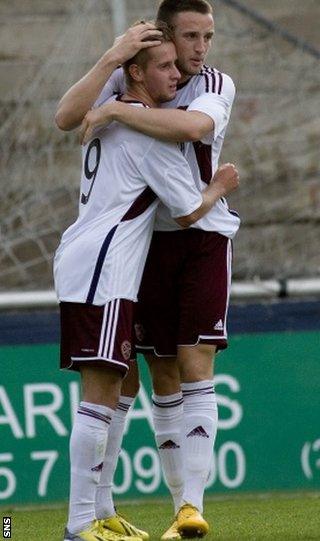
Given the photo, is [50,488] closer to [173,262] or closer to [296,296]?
[296,296]

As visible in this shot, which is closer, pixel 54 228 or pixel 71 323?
pixel 71 323

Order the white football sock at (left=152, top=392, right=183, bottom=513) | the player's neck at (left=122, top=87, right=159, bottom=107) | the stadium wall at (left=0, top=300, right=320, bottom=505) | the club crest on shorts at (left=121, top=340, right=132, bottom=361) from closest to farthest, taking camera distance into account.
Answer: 1. the club crest on shorts at (left=121, top=340, right=132, bottom=361)
2. the player's neck at (left=122, top=87, right=159, bottom=107)
3. the white football sock at (left=152, top=392, right=183, bottom=513)
4. the stadium wall at (left=0, top=300, right=320, bottom=505)

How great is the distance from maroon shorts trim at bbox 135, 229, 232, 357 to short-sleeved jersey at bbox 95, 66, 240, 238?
0.16 feet

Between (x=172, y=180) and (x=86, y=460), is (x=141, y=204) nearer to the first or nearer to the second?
(x=172, y=180)

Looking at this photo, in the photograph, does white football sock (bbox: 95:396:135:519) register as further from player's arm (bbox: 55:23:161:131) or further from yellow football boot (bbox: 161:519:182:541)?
player's arm (bbox: 55:23:161:131)

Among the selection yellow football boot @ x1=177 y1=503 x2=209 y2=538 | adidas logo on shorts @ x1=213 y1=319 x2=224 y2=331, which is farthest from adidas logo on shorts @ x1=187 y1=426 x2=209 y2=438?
adidas logo on shorts @ x1=213 y1=319 x2=224 y2=331

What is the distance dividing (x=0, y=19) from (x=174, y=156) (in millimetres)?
4562

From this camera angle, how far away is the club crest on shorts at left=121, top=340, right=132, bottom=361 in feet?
15.5

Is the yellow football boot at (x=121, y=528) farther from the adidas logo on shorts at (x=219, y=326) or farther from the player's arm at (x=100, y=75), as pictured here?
the player's arm at (x=100, y=75)

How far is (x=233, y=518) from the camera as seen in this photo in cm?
601

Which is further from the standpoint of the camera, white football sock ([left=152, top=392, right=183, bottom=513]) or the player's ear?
white football sock ([left=152, top=392, right=183, bottom=513])

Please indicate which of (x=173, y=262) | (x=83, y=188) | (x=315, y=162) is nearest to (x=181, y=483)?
(x=173, y=262)

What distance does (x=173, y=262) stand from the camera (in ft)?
17.1

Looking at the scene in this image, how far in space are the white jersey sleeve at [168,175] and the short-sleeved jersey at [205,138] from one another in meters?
0.20
